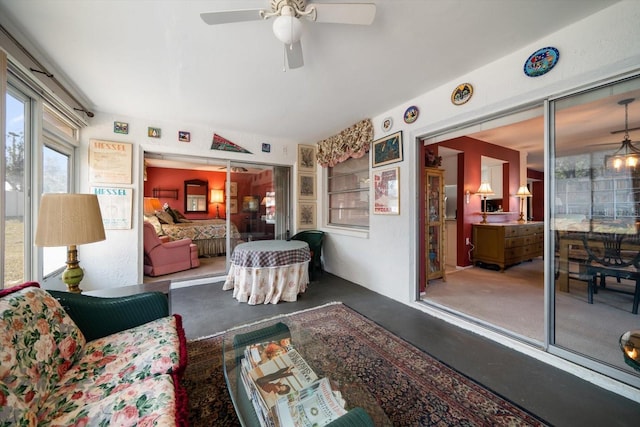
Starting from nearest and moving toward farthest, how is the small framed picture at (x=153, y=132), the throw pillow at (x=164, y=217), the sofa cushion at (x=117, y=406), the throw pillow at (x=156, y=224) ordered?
the sofa cushion at (x=117, y=406) → the small framed picture at (x=153, y=132) → the throw pillow at (x=156, y=224) → the throw pillow at (x=164, y=217)

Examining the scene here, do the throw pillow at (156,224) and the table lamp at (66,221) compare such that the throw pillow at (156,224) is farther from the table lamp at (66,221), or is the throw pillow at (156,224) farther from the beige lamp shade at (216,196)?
the table lamp at (66,221)

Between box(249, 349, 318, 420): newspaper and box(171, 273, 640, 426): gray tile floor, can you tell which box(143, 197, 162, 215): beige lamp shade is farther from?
box(249, 349, 318, 420): newspaper

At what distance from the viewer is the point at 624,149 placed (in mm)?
1625

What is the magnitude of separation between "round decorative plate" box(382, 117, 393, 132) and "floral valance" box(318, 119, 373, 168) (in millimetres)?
218

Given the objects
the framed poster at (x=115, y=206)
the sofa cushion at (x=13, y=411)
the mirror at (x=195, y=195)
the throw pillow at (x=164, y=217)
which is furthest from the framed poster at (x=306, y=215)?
the mirror at (x=195, y=195)

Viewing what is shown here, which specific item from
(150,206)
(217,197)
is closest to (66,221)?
(150,206)

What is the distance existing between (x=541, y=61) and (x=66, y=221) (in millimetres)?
3618

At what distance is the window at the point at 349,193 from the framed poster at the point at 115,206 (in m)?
3.26

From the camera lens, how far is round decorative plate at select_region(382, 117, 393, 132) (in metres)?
3.17

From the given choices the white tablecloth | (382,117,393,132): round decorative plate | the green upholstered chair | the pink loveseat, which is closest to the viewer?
the white tablecloth

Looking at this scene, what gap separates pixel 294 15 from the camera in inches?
59.9

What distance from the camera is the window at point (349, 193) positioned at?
3.94 metres

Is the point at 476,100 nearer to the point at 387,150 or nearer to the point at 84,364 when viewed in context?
the point at 387,150

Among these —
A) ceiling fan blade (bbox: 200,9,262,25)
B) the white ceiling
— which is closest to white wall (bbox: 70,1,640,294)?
the white ceiling
